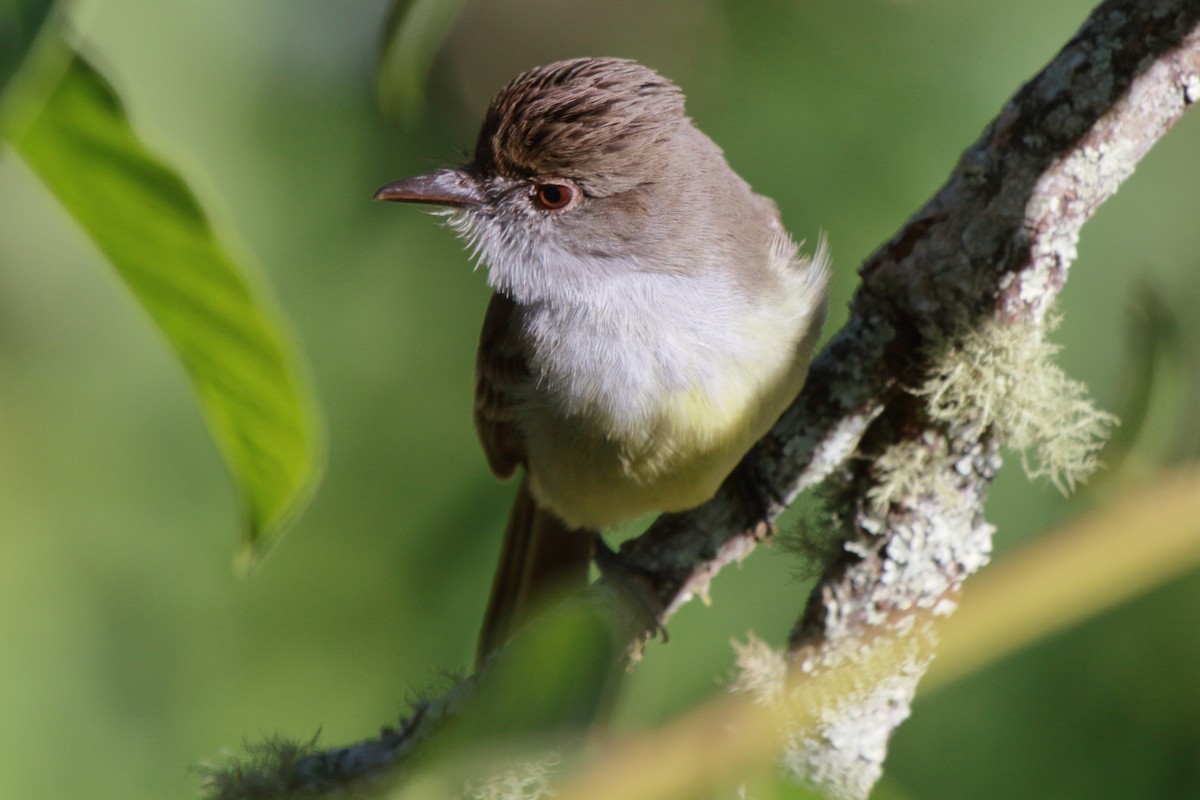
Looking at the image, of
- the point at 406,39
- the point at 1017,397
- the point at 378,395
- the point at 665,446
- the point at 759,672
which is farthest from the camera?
the point at 378,395

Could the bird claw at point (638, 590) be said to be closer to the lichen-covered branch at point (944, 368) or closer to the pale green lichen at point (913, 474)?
the lichen-covered branch at point (944, 368)

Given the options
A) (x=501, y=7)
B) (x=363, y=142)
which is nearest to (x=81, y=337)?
(x=363, y=142)

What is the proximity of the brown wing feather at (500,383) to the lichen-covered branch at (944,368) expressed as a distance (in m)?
0.67

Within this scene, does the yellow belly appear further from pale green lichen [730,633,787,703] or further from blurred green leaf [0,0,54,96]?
blurred green leaf [0,0,54,96]

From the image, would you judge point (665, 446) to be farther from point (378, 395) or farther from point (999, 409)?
point (378, 395)

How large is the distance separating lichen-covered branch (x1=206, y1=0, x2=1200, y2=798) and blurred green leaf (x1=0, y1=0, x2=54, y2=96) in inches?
49.0

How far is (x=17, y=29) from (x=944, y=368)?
68.3 inches

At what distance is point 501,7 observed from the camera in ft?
13.0

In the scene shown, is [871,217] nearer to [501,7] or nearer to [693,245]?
[693,245]

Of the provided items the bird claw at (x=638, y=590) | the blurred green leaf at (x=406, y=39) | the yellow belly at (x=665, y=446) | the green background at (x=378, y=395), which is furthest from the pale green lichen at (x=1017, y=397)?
the blurred green leaf at (x=406, y=39)

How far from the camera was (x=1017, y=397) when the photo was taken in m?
2.13

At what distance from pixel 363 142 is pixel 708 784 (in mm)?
3282

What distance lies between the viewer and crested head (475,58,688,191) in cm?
280

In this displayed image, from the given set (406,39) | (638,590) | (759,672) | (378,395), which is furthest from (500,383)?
(406,39)
